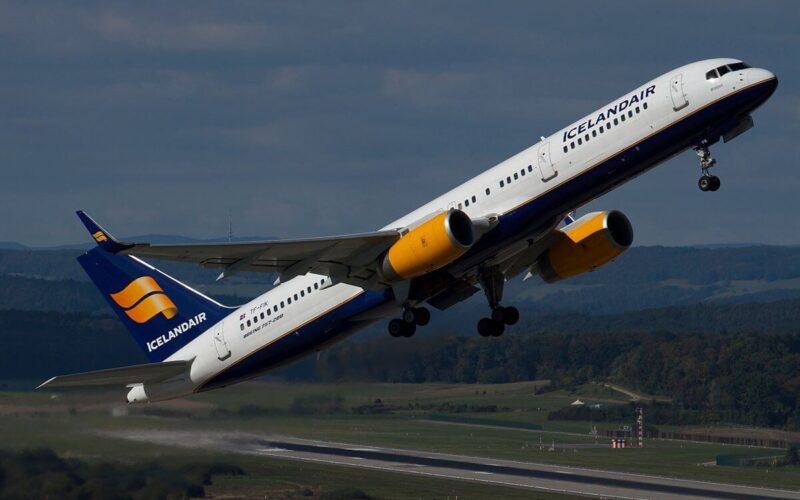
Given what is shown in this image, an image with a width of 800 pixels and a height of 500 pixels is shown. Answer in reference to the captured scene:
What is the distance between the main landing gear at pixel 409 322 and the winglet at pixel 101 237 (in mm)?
10766

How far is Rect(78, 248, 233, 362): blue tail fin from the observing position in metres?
57.7

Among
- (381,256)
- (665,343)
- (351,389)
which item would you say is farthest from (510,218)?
(665,343)

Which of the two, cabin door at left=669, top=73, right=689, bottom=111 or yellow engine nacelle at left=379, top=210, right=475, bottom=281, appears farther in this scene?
yellow engine nacelle at left=379, top=210, right=475, bottom=281

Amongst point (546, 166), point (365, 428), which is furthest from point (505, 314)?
point (365, 428)

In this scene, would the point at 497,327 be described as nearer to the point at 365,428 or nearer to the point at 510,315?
the point at 510,315

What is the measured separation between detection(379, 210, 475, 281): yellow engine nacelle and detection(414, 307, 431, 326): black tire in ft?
11.6

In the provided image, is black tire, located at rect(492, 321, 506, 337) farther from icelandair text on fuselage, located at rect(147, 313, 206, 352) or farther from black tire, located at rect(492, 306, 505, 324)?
icelandair text on fuselage, located at rect(147, 313, 206, 352)

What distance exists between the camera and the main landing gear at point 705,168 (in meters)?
48.2

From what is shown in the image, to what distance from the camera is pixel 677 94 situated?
47.6 meters

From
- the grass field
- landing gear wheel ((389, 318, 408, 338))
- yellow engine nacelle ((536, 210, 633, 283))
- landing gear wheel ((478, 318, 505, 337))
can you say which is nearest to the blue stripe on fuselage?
landing gear wheel ((389, 318, 408, 338))

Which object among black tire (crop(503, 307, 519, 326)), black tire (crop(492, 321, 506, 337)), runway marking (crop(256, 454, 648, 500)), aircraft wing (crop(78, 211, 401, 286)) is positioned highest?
aircraft wing (crop(78, 211, 401, 286))

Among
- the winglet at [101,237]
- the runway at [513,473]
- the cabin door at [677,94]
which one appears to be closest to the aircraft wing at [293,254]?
the winglet at [101,237]

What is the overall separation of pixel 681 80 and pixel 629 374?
91640 mm

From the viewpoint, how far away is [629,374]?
5399 inches
